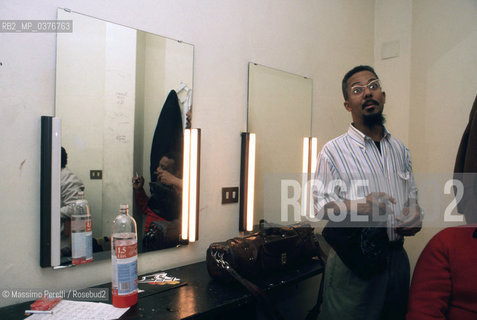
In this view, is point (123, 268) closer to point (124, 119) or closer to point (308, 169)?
point (124, 119)

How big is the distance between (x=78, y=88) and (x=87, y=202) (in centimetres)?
47

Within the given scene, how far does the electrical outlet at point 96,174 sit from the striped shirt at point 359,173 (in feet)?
3.26

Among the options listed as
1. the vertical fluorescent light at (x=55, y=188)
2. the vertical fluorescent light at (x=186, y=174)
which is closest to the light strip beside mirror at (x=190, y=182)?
the vertical fluorescent light at (x=186, y=174)

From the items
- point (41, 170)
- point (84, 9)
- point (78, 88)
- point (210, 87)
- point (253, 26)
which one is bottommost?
point (41, 170)

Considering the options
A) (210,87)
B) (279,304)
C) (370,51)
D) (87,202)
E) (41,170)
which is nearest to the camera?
(41,170)

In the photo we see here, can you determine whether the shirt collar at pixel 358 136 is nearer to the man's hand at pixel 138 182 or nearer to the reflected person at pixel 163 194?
the reflected person at pixel 163 194

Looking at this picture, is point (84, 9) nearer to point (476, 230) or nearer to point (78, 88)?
point (78, 88)

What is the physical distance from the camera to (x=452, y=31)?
2350 millimetres

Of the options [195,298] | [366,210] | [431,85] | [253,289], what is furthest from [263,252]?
[431,85]

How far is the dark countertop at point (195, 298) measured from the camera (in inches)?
44.2

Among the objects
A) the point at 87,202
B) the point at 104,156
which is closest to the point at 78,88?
the point at 104,156

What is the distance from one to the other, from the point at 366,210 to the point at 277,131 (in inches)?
35.5

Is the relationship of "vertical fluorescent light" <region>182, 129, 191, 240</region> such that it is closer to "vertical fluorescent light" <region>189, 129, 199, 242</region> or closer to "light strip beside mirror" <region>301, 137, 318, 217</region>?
"vertical fluorescent light" <region>189, 129, 199, 242</region>

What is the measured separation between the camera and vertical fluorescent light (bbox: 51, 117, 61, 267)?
1.20 meters
